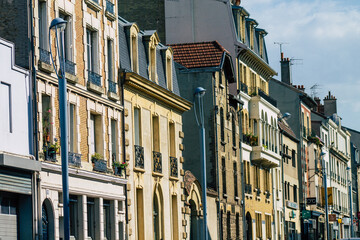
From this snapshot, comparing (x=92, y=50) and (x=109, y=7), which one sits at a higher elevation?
(x=109, y=7)

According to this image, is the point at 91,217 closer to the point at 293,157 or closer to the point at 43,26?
the point at 43,26

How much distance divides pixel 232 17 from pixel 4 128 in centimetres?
3435

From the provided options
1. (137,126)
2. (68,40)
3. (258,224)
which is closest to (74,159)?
(68,40)

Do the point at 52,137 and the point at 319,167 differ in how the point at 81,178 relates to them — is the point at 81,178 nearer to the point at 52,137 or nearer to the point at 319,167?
the point at 52,137

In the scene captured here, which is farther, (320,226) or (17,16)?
(320,226)

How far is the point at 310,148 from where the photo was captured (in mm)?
85312

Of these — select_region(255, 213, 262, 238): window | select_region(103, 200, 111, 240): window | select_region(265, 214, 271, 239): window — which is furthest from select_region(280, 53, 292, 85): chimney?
select_region(103, 200, 111, 240): window

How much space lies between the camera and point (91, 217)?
3400 cm

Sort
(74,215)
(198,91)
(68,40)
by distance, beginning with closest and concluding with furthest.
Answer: (74,215) → (68,40) → (198,91)

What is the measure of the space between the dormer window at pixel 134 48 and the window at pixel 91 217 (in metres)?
7.28

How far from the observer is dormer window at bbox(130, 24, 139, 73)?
129ft

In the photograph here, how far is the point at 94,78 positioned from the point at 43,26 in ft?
14.9

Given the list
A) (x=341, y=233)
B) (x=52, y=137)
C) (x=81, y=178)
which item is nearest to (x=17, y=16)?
(x=52, y=137)

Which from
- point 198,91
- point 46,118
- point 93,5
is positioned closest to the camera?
point 46,118
